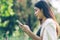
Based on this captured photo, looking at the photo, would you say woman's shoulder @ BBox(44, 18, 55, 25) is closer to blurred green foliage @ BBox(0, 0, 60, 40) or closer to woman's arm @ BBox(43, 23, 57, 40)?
woman's arm @ BBox(43, 23, 57, 40)

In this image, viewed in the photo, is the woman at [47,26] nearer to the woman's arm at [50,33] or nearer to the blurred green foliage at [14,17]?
the woman's arm at [50,33]

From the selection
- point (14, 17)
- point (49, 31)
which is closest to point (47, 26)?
point (49, 31)

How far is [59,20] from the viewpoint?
81.9 inches

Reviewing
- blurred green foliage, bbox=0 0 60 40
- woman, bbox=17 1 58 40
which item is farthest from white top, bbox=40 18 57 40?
blurred green foliage, bbox=0 0 60 40

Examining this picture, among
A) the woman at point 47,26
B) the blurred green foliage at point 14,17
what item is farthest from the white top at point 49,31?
the blurred green foliage at point 14,17

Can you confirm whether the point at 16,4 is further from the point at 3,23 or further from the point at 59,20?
the point at 59,20

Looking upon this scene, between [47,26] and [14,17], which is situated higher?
[47,26]

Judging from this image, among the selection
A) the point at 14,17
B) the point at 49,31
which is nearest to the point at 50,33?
the point at 49,31

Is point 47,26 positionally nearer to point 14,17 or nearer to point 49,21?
point 49,21

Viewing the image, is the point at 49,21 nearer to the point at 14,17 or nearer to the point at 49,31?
the point at 49,31

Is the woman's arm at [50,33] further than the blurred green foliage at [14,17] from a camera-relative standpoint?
No

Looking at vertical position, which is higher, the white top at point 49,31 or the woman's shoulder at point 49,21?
the woman's shoulder at point 49,21

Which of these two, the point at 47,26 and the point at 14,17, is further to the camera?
the point at 14,17

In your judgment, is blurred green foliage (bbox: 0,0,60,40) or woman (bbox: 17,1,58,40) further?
blurred green foliage (bbox: 0,0,60,40)
